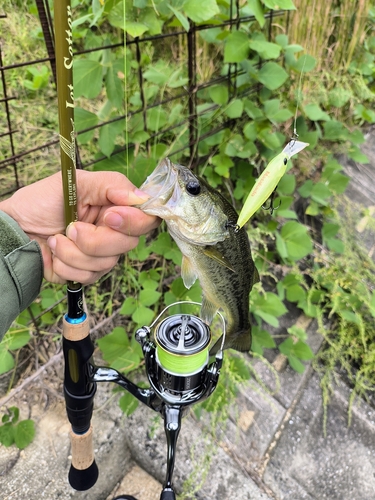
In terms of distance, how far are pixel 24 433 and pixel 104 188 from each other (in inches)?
42.1

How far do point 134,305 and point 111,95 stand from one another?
790 millimetres

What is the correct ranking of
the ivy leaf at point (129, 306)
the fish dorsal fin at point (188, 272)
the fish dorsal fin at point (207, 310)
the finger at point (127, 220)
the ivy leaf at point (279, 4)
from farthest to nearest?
1. the ivy leaf at point (129, 306)
2. the ivy leaf at point (279, 4)
3. the fish dorsal fin at point (207, 310)
4. the fish dorsal fin at point (188, 272)
5. the finger at point (127, 220)

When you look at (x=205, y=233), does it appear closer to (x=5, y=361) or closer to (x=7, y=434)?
(x=5, y=361)

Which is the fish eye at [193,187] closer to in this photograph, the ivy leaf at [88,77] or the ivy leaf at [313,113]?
the ivy leaf at [88,77]

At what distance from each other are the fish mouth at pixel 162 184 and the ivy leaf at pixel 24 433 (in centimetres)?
111

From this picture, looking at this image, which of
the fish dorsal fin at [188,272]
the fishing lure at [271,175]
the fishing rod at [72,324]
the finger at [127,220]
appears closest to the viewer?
the fishing rod at [72,324]

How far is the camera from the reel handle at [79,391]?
99cm

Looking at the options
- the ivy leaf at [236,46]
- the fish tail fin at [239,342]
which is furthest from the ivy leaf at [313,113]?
the fish tail fin at [239,342]

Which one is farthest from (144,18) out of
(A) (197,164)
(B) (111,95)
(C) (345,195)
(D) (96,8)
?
(C) (345,195)

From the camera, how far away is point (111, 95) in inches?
54.6

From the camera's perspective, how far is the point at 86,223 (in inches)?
39.1

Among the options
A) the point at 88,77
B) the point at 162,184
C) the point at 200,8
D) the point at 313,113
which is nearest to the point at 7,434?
the point at 162,184

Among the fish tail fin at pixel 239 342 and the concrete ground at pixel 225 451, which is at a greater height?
the fish tail fin at pixel 239 342

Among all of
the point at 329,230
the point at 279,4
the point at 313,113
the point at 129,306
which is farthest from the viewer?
the point at 329,230
